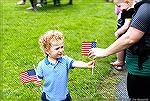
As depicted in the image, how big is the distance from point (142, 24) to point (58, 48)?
2.85 feet

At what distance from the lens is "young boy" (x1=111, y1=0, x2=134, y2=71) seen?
411 centimetres

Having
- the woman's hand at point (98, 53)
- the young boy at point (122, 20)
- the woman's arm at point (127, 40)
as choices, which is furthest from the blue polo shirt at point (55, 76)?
the young boy at point (122, 20)

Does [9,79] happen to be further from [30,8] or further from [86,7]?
[86,7]

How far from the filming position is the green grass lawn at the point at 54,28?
5180mm

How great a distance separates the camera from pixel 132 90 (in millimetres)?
3506

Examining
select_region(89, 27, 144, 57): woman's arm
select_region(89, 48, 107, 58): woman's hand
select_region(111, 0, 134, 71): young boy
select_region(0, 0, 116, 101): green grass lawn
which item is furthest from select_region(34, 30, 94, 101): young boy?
select_region(0, 0, 116, 101): green grass lawn

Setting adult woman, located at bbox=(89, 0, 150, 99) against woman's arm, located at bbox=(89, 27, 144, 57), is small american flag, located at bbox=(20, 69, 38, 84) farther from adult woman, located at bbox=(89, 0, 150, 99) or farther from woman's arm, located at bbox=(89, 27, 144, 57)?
woman's arm, located at bbox=(89, 27, 144, 57)

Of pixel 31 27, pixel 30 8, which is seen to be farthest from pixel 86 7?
pixel 31 27

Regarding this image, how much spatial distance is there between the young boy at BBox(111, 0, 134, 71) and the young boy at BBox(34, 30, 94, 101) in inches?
37.0

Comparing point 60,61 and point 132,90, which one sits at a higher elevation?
point 60,61

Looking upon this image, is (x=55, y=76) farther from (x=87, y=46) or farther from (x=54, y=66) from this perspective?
(x=87, y=46)

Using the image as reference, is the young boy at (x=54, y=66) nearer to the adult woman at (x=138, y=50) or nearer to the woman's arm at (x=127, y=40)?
the adult woman at (x=138, y=50)

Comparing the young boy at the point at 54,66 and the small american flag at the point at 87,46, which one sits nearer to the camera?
the young boy at the point at 54,66

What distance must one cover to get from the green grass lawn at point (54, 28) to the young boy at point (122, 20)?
227 millimetres
